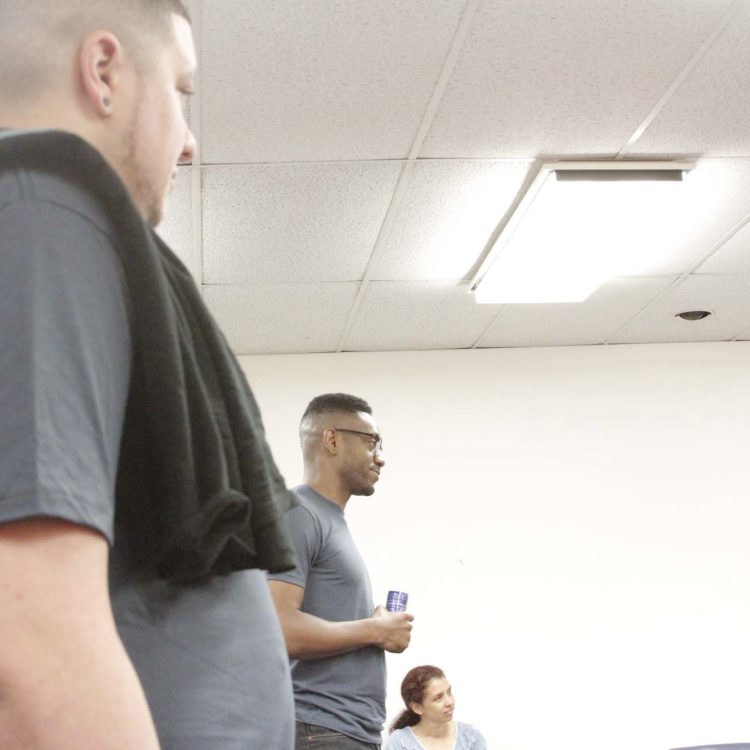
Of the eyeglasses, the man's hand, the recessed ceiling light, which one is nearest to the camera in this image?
the man's hand

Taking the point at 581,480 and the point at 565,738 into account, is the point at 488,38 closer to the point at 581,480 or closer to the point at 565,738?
the point at 581,480

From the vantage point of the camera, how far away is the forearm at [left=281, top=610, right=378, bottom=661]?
6.93 ft

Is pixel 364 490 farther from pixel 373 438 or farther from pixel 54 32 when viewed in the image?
pixel 54 32

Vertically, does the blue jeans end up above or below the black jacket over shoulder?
below

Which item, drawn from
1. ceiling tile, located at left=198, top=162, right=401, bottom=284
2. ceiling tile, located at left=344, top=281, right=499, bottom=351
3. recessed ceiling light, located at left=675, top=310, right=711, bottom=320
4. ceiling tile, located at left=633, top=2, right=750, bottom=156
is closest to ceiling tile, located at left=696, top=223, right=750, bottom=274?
recessed ceiling light, located at left=675, top=310, right=711, bottom=320

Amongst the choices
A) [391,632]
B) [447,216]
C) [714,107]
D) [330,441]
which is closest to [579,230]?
[447,216]

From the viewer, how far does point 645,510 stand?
15.4 feet

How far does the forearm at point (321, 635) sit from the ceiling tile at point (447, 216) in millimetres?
1539

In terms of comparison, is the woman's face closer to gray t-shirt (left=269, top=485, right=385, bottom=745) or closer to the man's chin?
the man's chin

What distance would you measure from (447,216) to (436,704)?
195 cm

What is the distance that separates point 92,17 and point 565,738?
413 centimetres

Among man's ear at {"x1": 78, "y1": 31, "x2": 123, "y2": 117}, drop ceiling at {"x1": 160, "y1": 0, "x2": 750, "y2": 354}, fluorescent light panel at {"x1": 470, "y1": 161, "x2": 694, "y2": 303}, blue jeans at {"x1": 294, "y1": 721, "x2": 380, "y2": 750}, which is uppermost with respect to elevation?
drop ceiling at {"x1": 160, "y1": 0, "x2": 750, "y2": 354}

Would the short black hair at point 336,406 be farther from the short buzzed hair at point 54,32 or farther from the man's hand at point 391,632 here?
the short buzzed hair at point 54,32

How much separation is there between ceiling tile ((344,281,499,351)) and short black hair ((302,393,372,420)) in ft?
3.93
